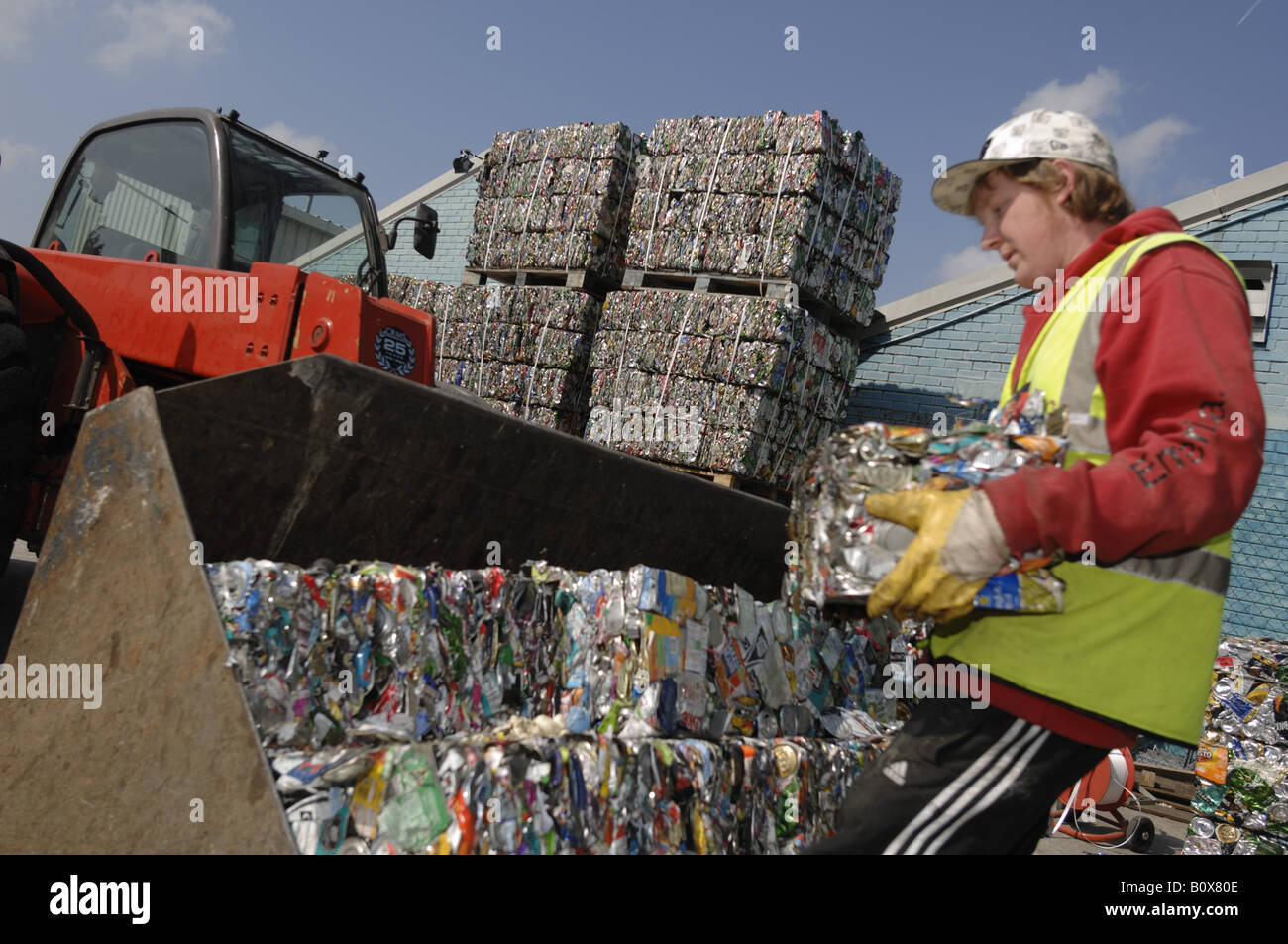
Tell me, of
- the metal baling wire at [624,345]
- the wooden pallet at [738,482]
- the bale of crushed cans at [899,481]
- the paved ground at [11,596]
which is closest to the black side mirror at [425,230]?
the paved ground at [11,596]

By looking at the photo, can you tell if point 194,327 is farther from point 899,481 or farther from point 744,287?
point 744,287

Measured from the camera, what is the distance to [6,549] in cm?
341

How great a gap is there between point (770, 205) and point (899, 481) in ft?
18.6

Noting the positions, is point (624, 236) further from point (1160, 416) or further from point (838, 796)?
point (1160, 416)

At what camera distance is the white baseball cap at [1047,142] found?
1.66 metres

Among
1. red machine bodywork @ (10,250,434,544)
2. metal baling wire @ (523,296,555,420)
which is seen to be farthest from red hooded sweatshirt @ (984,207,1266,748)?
metal baling wire @ (523,296,555,420)

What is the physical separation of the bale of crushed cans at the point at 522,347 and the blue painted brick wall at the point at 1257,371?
8.93 feet

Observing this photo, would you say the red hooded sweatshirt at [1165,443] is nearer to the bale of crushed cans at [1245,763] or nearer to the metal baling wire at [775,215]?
the bale of crushed cans at [1245,763]

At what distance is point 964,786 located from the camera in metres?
1.54

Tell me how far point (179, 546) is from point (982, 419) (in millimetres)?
1658

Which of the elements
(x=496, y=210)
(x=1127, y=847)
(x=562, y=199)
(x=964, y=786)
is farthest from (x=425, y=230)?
(x=1127, y=847)

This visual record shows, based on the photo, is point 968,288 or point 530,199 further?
point 968,288
